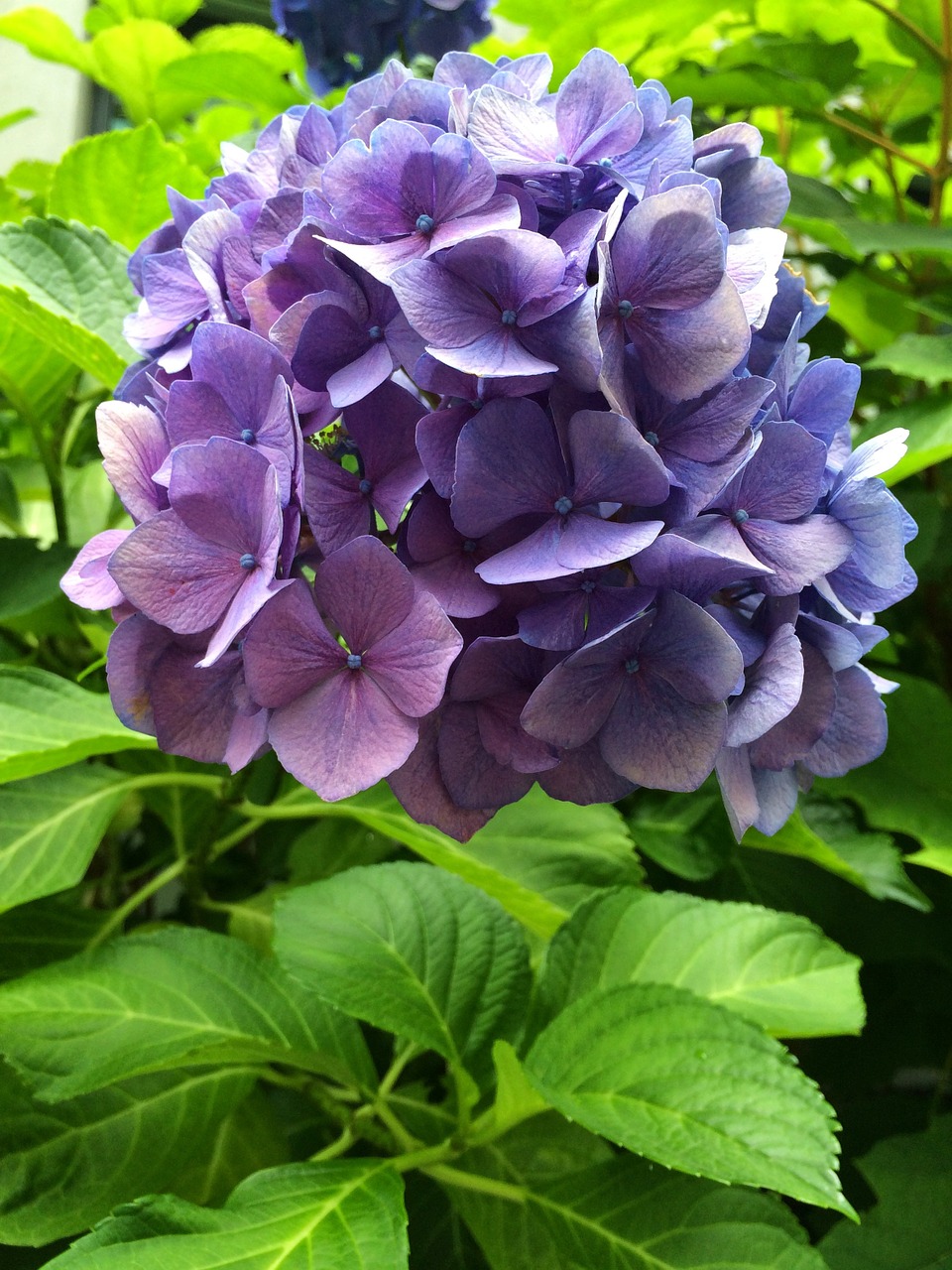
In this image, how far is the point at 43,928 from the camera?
61 cm

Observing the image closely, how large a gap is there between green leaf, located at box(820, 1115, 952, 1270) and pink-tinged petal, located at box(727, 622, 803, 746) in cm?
45

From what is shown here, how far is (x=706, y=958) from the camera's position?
0.56 metres

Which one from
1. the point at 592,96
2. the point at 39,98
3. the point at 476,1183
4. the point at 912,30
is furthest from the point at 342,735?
the point at 39,98

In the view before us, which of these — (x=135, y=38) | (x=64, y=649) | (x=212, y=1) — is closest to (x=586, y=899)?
(x=64, y=649)

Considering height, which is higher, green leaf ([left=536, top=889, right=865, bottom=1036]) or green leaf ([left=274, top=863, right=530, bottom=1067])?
green leaf ([left=536, top=889, right=865, bottom=1036])

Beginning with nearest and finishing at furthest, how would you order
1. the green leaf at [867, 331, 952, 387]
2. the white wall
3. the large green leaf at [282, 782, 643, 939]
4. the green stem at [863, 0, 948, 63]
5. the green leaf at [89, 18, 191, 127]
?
the large green leaf at [282, 782, 643, 939] → the green leaf at [867, 331, 952, 387] → the green stem at [863, 0, 948, 63] → the green leaf at [89, 18, 191, 127] → the white wall

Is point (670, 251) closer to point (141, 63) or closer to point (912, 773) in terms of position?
point (912, 773)

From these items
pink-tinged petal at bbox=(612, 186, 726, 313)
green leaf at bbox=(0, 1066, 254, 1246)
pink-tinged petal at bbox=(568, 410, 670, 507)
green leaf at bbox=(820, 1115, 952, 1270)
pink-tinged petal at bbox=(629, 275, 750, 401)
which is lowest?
green leaf at bbox=(820, 1115, 952, 1270)

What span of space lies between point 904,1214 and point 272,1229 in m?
0.41

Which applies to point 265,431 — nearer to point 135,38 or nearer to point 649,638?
point 649,638

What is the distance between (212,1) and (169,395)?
6.24 feet

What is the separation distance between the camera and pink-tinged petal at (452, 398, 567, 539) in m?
0.31

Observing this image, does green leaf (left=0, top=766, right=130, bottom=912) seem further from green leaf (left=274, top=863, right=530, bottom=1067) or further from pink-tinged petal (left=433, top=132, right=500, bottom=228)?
pink-tinged petal (left=433, top=132, right=500, bottom=228)

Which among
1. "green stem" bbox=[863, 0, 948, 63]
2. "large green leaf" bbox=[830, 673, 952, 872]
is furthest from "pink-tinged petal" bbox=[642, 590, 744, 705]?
"green stem" bbox=[863, 0, 948, 63]
